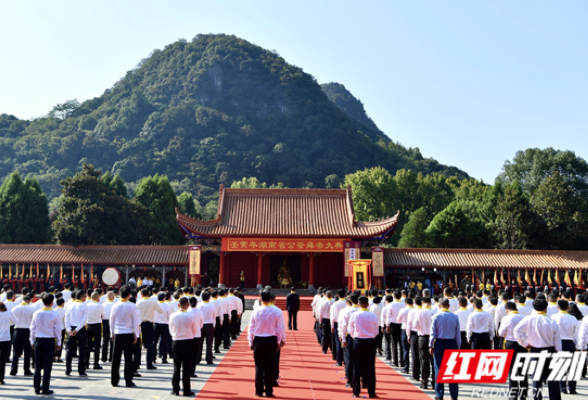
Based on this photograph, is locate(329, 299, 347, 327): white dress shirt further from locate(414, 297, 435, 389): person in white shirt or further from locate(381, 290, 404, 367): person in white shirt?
locate(414, 297, 435, 389): person in white shirt

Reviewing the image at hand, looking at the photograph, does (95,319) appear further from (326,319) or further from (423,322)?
(423,322)

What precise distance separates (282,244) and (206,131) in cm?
6726

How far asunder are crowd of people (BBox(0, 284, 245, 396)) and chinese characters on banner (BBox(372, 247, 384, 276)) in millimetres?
15707

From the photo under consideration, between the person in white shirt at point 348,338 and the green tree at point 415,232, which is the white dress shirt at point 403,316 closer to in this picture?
the person in white shirt at point 348,338

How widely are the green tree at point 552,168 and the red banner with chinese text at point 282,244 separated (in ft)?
77.8

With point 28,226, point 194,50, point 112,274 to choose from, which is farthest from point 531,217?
point 194,50

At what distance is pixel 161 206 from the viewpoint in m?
38.9

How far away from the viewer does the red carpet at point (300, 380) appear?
792 cm

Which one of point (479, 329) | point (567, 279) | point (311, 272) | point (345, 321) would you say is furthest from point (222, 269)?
point (479, 329)

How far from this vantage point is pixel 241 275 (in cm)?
2828

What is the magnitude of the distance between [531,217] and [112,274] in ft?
82.3

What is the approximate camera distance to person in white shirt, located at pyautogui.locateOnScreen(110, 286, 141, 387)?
8273 mm

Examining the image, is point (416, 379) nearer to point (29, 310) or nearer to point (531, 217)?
point (29, 310)

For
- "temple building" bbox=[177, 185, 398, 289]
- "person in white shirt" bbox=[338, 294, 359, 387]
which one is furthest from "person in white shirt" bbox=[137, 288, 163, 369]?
"temple building" bbox=[177, 185, 398, 289]
